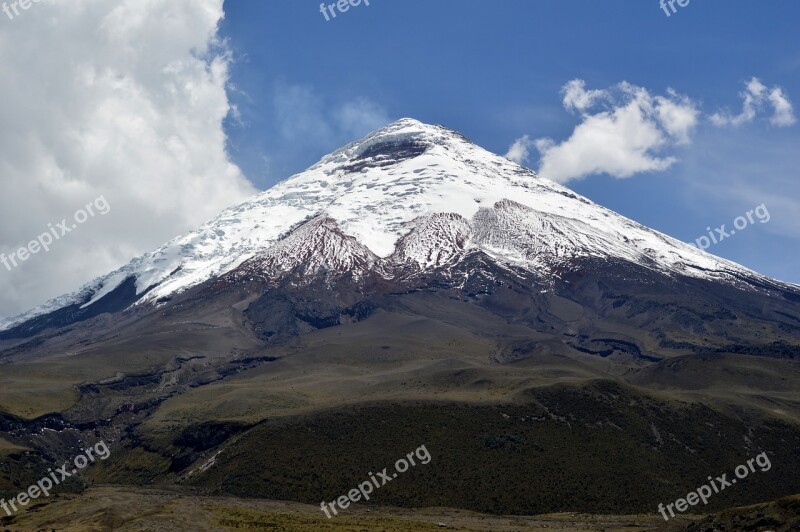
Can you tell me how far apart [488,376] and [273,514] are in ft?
292

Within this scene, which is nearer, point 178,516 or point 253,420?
point 178,516

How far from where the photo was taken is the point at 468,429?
14450 cm

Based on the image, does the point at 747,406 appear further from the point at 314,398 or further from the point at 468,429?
the point at 314,398

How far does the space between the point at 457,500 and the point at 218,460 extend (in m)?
43.8

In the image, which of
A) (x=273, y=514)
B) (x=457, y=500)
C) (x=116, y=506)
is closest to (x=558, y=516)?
(x=457, y=500)

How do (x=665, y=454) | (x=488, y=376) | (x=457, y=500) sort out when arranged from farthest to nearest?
(x=488, y=376) < (x=665, y=454) < (x=457, y=500)

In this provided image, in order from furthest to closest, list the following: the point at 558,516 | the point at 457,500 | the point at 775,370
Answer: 1. the point at 775,370
2. the point at 457,500
3. the point at 558,516

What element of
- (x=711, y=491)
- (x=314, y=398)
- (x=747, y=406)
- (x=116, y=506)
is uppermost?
(x=314, y=398)

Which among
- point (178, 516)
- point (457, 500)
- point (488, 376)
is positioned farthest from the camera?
point (488, 376)

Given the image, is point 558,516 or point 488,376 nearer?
point 558,516

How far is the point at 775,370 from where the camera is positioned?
196750 millimetres

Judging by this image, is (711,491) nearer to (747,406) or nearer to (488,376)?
(747,406)

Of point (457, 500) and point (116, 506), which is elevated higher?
point (116, 506)

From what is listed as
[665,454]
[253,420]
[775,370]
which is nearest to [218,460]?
[253,420]
